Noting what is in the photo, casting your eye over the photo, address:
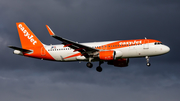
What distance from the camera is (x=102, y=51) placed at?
53.7 m

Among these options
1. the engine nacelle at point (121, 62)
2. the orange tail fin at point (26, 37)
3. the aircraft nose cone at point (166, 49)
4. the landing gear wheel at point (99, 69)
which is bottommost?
the landing gear wheel at point (99, 69)

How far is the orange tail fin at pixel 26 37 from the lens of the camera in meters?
60.9

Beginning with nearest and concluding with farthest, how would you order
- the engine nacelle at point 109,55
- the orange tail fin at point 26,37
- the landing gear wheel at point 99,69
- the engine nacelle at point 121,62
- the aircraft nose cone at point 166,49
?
the engine nacelle at point 109,55 → the aircraft nose cone at point 166,49 → the landing gear wheel at point 99,69 → the engine nacelle at point 121,62 → the orange tail fin at point 26,37

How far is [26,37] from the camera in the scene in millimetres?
61875

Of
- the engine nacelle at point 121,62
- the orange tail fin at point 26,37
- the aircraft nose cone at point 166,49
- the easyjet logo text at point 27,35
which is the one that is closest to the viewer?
the aircraft nose cone at point 166,49

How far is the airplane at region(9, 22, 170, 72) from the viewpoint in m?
52.8

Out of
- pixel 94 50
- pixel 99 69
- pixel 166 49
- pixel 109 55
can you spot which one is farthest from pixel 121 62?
pixel 166 49

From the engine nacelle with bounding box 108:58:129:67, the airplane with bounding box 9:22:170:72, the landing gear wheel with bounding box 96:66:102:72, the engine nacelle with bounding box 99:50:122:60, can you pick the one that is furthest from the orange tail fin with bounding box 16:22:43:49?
the engine nacelle with bounding box 108:58:129:67

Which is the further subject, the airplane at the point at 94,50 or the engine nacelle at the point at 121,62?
the engine nacelle at the point at 121,62

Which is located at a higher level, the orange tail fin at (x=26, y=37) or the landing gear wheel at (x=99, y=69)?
the orange tail fin at (x=26, y=37)

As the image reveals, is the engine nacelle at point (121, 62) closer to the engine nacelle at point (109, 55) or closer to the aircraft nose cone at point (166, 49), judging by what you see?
the engine nacelle at point (109, 55)

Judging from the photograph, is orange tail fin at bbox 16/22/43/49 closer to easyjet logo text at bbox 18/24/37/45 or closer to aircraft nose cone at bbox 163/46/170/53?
easyjet logo text at bbox 18/24/37/45

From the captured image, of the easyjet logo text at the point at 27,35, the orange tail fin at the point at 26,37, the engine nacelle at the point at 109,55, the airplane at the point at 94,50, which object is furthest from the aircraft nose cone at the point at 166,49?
the easyjet logo text at the point at 27,35

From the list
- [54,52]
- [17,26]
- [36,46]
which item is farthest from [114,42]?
[17,26]
